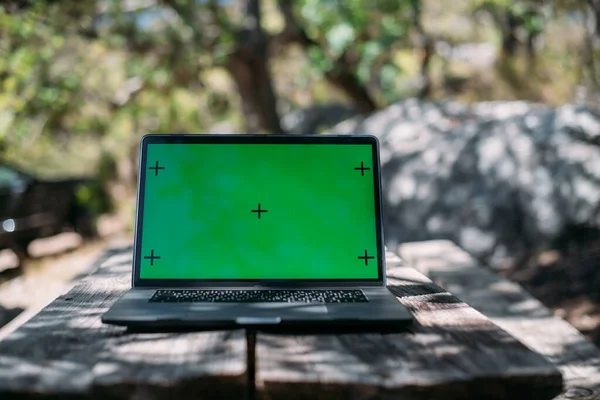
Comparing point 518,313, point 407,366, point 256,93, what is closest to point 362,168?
point 407,366

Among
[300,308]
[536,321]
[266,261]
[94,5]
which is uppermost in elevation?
[94,5]

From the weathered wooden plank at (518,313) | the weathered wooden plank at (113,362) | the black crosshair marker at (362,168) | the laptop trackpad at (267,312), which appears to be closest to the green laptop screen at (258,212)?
the black crosshair marker at (362,168)

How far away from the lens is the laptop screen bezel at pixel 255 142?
2043mm

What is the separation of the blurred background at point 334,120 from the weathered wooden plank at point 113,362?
2.82 metres

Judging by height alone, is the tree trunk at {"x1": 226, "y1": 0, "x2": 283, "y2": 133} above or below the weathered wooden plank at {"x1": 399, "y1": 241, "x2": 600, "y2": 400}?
above

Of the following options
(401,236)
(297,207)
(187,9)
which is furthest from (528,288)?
(187,9)

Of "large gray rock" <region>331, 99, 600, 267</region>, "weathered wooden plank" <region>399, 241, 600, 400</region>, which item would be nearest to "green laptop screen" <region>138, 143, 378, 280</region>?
"weathered wooden plank" <region>399, 241, 600, 400</region>

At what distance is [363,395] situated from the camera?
4.47 ft

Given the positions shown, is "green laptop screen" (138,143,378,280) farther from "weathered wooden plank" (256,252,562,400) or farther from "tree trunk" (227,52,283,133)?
"tree trunk" (227,52,283,133)

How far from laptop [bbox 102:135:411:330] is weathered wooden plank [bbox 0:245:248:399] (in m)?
0.32

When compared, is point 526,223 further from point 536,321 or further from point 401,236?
point 536,321

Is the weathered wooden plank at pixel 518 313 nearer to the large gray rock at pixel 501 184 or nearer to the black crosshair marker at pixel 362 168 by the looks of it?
the black crosshair marker at pixel 362 168

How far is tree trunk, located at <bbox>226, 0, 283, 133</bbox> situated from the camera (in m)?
9.45

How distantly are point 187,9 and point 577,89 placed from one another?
20.2 ft
